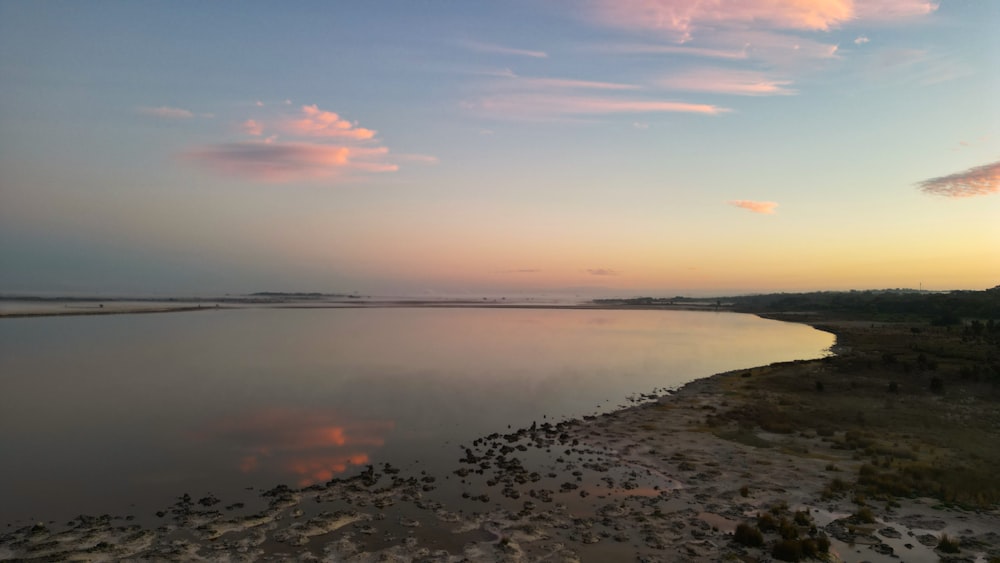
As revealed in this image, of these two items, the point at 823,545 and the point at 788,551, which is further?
the point at 823,545

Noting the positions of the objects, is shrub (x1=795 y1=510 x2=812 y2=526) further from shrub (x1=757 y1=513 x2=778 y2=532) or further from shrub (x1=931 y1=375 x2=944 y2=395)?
shrub (x1=931 y1=375 x2=944 y2=395)

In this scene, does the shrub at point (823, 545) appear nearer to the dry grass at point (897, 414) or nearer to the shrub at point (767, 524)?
the shrub at point (767, 524)

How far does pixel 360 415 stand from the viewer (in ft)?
82.6

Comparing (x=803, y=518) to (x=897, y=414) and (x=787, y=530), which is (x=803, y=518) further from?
(x=897, y=414)

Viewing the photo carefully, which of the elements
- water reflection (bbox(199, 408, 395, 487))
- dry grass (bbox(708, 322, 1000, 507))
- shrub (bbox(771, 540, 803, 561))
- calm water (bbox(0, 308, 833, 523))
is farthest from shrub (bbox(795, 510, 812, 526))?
water reflection (bbox(199, 408, 395, 487))

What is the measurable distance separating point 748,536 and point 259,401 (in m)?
23.9

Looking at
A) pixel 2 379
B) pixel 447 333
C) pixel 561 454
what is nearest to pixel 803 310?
pixel 447 333

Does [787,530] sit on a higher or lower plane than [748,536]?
higher

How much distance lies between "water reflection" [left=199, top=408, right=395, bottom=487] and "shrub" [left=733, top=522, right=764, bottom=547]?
1215cm

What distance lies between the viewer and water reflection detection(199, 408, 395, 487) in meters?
17.9

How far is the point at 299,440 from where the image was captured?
21.1 metres

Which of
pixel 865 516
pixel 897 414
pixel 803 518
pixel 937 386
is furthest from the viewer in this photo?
pixel 937 386

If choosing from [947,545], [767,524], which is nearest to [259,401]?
[767,524]

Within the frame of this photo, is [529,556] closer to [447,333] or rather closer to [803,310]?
[447,333]
